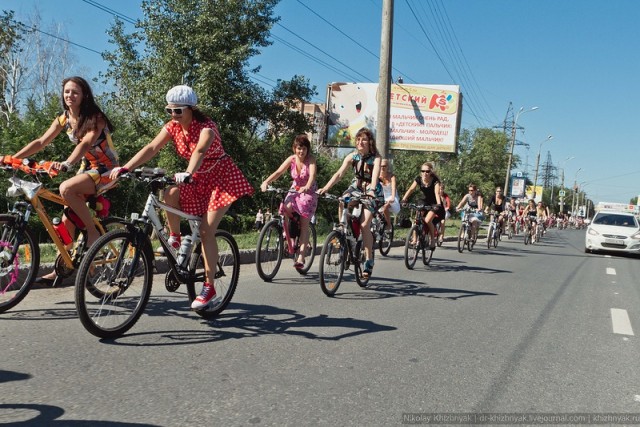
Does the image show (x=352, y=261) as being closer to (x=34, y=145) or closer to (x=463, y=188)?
(x=34, y=145)

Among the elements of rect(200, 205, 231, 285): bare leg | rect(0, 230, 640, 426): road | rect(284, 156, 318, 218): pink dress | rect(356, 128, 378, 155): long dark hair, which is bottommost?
rect(0, 230, 640, 426): road

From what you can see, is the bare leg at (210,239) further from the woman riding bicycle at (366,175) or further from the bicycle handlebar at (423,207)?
the bicycle handlebar at (423,207)

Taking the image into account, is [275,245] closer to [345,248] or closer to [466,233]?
[345,248]

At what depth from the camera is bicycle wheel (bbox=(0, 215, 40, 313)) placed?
3980mm

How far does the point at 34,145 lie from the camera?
4.40m

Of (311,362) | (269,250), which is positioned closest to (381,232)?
(269,250)

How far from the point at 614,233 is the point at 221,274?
1523 centimetres

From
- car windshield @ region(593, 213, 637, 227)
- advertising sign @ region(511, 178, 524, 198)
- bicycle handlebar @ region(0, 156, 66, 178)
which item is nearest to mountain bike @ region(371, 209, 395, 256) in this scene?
bicycle handlebar @ region(0, 156, 66, 178)

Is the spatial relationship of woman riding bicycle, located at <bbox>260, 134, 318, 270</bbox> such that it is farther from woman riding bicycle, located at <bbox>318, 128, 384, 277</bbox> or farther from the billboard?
the billboard

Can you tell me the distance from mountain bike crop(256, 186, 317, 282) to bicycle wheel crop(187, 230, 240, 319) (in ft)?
5.72

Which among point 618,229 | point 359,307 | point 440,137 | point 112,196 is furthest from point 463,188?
point 359,307

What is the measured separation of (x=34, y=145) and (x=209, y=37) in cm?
1470

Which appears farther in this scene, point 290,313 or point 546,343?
point 290,313

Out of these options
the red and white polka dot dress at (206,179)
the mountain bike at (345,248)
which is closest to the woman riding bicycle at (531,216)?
the mountain bike at (345,248)
